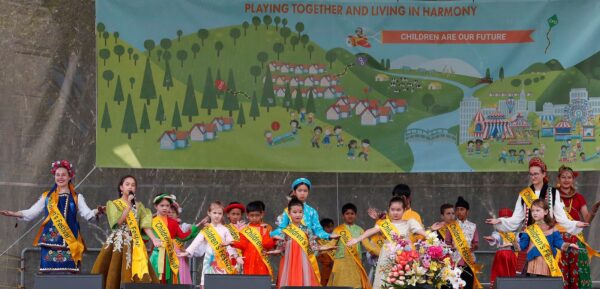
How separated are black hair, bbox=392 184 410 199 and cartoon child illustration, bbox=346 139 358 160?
1.88ft

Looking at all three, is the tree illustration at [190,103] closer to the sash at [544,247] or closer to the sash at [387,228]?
the sash at [387,228]

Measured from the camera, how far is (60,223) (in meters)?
10.7

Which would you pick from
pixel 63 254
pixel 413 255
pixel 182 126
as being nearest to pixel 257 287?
pixel 413 255

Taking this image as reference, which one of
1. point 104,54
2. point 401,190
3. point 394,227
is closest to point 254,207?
point 401,190

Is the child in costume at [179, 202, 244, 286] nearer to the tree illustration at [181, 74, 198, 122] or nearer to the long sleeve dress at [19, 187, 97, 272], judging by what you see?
the long sleeve dress at [19, 187, 97, 272]

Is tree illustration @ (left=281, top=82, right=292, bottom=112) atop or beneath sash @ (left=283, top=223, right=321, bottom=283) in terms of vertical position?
atop

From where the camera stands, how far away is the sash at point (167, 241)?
1106 cm

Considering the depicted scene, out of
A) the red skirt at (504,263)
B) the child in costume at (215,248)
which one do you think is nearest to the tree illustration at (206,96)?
the child in costume at (215,248)

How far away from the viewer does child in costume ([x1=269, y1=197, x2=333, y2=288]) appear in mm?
10602

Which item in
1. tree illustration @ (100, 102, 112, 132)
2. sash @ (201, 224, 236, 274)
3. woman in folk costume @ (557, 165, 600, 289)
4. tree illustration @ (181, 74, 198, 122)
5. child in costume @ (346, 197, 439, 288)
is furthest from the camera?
tree illustration @ (181, 74, 198, 122)

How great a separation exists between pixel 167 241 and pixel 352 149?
2094 mm

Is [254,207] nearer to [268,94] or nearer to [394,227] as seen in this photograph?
[268,94]

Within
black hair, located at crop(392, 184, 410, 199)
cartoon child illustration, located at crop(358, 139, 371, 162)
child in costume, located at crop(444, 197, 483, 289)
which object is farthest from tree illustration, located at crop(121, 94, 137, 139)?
child in costume, located at crop(444, 197, 483, 289)

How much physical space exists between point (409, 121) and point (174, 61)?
7.78 ft
